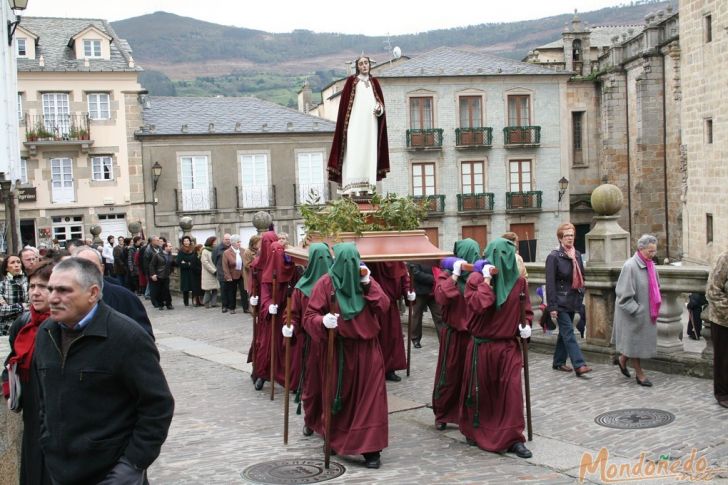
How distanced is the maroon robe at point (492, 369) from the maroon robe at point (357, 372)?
0.92 metres

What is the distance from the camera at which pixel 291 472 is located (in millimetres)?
7922

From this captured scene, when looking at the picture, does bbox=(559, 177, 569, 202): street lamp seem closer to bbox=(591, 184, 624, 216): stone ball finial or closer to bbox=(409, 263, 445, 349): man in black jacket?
bbox=(409, 263, 445, 349): man in black jacket

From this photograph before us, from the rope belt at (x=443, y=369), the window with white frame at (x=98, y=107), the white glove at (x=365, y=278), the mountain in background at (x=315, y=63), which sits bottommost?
the rope belt at (x=443, y=369)

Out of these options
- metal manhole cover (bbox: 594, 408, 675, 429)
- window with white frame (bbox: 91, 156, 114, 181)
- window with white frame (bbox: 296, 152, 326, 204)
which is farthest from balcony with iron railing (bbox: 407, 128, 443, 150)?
metal manhole cover (bbox: 594, 408, 675, 429)

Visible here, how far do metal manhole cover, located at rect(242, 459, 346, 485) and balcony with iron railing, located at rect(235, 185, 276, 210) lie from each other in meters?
33.0

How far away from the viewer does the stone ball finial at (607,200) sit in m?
11.6

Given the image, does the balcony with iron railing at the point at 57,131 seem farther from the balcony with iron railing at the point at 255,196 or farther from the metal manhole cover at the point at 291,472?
the metal manhole cover at the point at 291,472

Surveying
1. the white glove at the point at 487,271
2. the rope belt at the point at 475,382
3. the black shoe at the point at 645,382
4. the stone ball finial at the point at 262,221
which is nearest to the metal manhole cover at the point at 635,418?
the black shoe at the point at 645,382

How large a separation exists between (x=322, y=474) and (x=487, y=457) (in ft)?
4.88

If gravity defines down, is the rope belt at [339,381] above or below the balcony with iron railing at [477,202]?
below

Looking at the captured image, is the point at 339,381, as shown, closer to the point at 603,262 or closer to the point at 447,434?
the point at 447,434

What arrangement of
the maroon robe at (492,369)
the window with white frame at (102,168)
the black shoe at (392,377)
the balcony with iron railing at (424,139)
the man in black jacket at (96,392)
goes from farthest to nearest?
the balcony with iron railing at (424,139) < the window with white frame at (102,168) < the black shoe at (392,377) < the maroon robe at (492,369) < the man in black jacket at (96,392)

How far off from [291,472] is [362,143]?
4.73 metres

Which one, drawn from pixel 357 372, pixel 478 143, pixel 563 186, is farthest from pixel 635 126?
pixel 357 372
